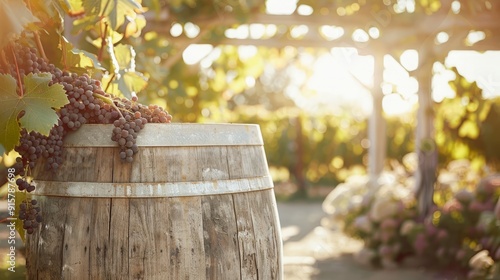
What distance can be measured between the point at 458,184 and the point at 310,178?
7265 millimetres

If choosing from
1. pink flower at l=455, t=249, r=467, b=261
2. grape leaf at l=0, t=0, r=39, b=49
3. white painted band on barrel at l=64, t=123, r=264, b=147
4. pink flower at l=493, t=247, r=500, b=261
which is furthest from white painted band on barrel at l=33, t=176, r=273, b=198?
pink flower at l=455, t=249, r=467, b=261

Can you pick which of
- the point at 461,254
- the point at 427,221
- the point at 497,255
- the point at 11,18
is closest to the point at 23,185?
the point at 11,18

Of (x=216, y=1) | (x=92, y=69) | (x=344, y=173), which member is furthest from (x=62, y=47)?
(x=344, y=173)

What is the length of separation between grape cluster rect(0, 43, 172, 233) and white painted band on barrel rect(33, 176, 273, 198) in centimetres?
6

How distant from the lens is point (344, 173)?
44.0 feet

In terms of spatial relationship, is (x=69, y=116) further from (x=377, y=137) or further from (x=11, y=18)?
(x=377, y=137)

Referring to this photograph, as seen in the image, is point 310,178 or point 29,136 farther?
point 310,178

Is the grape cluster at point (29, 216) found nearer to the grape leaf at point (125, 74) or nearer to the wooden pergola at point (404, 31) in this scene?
the grape leaf at point (125, 74)

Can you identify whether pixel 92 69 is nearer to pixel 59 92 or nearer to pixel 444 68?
pixel 59 92

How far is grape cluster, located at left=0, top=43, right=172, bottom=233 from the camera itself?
5.67ft

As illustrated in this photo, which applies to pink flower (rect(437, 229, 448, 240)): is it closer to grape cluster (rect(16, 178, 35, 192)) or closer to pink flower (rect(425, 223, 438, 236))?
pink flower (rect(425, 223, 438, 236))

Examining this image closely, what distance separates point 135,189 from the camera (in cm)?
174

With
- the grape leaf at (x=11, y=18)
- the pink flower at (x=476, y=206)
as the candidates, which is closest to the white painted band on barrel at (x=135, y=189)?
the grape leaf at (x=11, y=18)

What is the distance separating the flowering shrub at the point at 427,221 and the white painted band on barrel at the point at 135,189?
2985 mm
